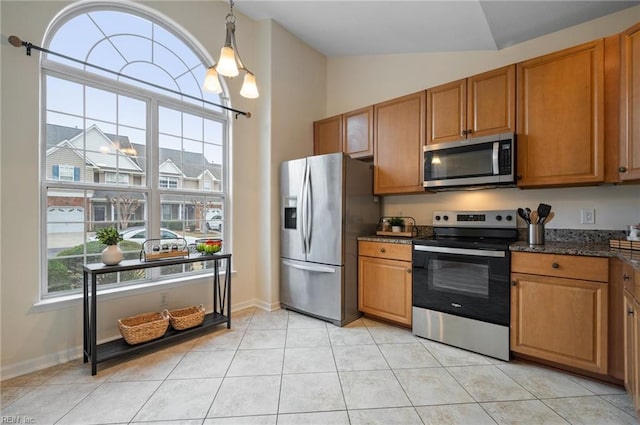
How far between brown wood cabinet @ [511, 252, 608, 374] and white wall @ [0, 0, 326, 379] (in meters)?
2.34

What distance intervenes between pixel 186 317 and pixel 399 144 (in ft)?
8.58

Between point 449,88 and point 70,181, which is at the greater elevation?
point 449,88

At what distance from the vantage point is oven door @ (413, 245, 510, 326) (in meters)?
2.14

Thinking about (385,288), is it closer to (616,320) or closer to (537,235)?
(537,235)

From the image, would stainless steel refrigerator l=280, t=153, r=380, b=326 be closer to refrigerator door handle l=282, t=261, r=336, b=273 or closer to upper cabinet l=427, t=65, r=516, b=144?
refrigerator door handle l=282, t=261, r=336, b=273

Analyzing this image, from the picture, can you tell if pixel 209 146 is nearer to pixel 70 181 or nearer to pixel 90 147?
pixel 90 147

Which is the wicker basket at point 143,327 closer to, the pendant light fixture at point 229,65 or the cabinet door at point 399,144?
the pendant light fixture at point 229,65

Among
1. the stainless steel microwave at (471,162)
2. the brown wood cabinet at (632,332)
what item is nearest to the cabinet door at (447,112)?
the stainless steel microwave at (471,162)

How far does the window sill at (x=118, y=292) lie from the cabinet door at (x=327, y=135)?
1926mm

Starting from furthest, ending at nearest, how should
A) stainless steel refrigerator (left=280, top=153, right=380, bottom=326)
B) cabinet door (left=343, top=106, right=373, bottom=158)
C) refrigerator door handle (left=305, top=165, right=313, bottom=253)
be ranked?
cabinet door (left=343, top=106, right=373, bottom=158) → refrigerator door handle (left=305, top=165, right=313, bottom=253) → stainless steel refrigerator (left=280, top=153, right=380, bottom=326)

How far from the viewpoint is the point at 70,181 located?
2193mm

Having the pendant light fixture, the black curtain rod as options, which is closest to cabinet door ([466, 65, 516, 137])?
the pendant light fixture

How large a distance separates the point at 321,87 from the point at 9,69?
3.01 m

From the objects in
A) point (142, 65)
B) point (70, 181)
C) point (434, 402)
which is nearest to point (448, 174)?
point (434, 402)
